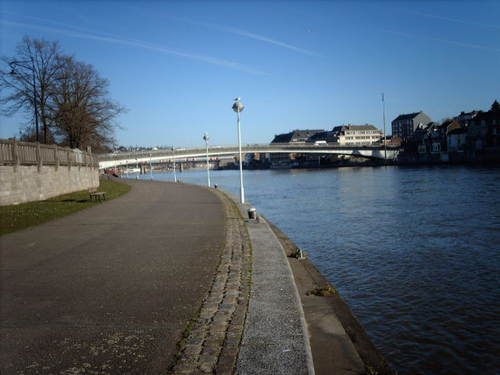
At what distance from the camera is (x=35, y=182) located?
23234 millimetres

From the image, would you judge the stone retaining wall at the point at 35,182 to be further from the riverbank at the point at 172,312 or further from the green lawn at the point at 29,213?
the riverbank at the point at 172,312

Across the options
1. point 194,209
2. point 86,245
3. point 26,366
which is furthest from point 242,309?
point 194,209

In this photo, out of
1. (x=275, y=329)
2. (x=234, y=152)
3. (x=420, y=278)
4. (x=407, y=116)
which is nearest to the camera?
(x=275, y=329)

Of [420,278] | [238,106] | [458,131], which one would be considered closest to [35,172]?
[238,106]

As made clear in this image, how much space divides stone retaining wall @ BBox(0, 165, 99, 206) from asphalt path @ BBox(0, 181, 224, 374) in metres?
8.01

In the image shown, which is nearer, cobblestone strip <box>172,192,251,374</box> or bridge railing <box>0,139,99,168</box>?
cobblestone strip <box>172,192,251,374</box>

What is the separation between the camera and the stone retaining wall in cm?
1986

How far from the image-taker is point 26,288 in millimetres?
7164

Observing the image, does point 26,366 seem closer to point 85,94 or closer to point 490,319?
point 490,319

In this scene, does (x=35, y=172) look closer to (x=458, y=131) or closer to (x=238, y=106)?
(x=238, y=106)

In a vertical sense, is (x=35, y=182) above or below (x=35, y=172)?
below

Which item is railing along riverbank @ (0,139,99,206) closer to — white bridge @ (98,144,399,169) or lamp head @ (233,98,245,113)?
lamp head @ (233,98,245,113)

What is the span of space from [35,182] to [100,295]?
63.5 ft

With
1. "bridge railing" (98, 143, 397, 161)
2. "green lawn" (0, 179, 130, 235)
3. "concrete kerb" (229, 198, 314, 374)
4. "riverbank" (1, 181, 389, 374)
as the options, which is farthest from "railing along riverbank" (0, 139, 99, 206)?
"bridge railing" (98, 143, 397, 161)
